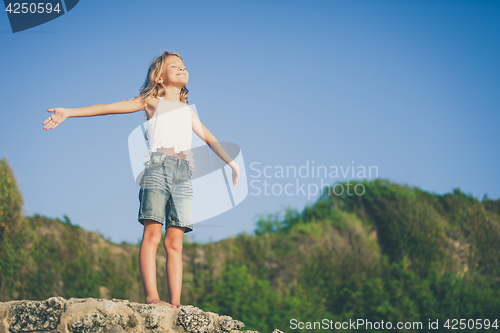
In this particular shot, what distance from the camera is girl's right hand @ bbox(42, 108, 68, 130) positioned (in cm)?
286

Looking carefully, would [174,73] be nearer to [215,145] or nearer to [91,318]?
[215,145]

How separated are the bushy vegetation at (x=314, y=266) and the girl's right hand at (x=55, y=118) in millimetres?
8656

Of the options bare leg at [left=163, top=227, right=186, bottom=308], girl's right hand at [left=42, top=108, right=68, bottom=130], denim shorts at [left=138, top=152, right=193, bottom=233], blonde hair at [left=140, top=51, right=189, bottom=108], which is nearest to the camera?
girl's right hand at [left=42, top=108, right=68, bottom=130]

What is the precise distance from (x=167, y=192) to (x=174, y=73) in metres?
1.03

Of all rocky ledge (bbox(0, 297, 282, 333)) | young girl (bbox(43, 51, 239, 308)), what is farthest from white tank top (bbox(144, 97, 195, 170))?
rocky ledge (bbox(0, 297, 282, 333))

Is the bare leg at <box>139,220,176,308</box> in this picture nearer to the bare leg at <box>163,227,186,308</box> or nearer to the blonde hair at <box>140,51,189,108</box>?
the bare leg at <box>163,227,186,308</box>

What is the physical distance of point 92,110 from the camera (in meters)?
3.04

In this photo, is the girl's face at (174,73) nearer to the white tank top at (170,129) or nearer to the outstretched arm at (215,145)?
the white tank top at (170,129)

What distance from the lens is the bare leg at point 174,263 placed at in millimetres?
3148

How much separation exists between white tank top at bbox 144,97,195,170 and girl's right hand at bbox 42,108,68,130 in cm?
66

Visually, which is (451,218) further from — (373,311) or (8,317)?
(8,317)

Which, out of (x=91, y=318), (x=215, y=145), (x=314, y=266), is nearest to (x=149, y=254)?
(x=91, y=318)

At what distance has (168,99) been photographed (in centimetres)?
345

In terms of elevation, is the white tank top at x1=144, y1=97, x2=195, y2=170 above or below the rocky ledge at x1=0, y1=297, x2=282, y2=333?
above
